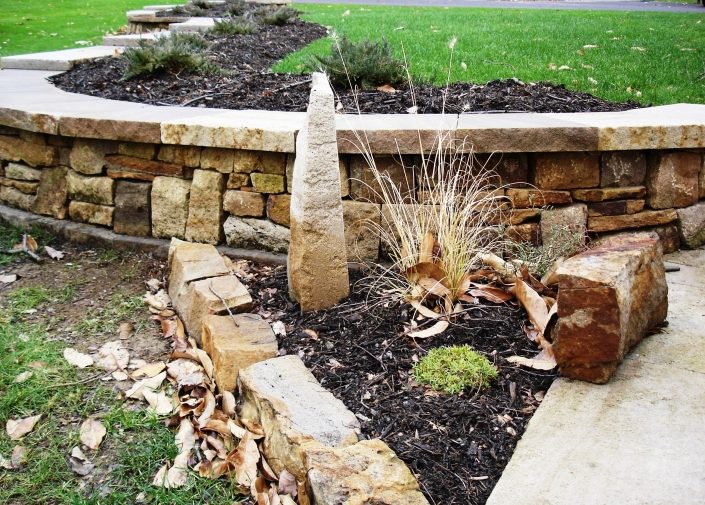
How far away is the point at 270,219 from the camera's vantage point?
4.46m

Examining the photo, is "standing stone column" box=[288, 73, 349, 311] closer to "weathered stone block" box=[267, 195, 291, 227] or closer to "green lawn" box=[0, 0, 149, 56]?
"weathered stone block" box=[267, 195, 291, 227]

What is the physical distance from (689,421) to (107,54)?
22.6 feet

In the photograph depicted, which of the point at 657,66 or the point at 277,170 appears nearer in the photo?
the point at 277,170

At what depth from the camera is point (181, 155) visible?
14.9 feet

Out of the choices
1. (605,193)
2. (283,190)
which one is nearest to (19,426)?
(283,190)

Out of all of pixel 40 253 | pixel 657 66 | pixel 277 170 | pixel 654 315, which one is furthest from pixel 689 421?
pixel 657 66

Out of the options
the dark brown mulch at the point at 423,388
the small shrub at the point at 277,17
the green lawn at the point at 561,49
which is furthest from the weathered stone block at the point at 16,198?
the small shrub at the point at 277,17

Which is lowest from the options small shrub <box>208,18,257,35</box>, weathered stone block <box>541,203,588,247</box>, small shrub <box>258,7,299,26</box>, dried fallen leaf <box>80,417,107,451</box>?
dried fallen leaf <box>80,417,107,451</box>

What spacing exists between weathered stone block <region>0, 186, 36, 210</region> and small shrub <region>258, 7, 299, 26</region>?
286 inches

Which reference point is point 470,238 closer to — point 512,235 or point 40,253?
point 512,235

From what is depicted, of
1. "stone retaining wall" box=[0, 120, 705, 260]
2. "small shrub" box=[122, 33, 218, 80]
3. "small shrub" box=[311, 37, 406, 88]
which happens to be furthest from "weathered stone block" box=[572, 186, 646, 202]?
"small shrub" box=[122, 33, 218, 80]

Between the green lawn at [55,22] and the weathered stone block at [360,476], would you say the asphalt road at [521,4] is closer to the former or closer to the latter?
the green lawn at [55,22]

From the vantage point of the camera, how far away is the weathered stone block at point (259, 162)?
14.1ft

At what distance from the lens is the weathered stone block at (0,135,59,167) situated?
5.03m
